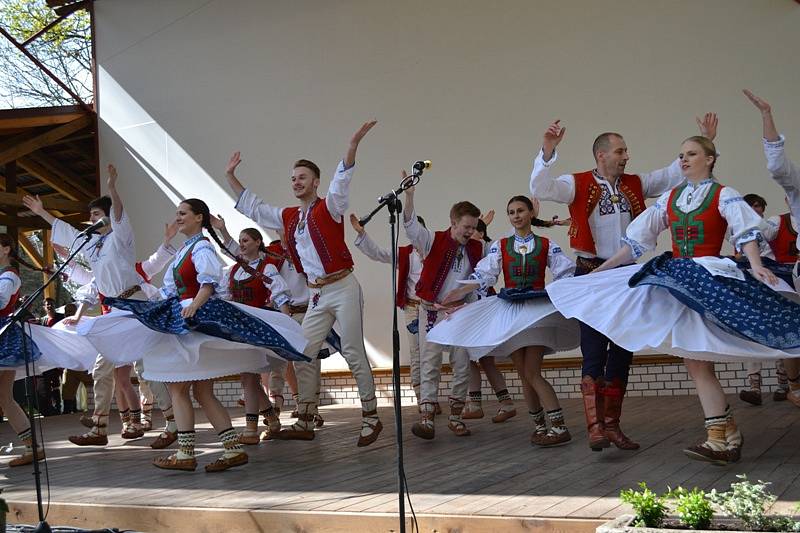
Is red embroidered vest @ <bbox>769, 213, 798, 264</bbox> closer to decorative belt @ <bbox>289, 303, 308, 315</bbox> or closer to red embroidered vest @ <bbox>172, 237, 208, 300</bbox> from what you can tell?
decorative belt @ <bbox>289, 303, 308, 315</bbox>

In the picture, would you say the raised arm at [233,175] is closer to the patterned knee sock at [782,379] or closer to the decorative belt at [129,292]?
the decorative belt at [129,292]

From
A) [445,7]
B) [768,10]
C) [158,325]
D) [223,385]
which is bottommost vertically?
[223,385]

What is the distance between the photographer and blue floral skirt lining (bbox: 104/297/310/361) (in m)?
4.71

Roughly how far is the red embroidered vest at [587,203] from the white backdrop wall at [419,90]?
316 centimetres

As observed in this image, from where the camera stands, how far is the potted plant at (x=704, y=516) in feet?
8.84

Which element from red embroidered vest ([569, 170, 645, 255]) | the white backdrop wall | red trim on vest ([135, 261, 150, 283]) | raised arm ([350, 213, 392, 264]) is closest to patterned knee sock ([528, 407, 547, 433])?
red embroidered vest ([569, 170, 645, 255])

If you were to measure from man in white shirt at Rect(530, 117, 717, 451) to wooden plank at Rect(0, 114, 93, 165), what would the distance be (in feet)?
24.2

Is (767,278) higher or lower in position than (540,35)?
lower

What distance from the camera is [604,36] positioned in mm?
8148

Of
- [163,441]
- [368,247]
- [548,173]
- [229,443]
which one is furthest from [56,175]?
[548,173]

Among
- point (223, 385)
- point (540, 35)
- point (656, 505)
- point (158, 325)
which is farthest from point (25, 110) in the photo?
point (656, 505)

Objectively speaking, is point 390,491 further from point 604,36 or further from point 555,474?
point 604,36

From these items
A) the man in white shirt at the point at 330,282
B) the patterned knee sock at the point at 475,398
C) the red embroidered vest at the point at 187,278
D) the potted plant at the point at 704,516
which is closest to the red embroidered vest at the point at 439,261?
the man in white shirt at the point at 330,282

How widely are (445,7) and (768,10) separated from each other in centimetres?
303
